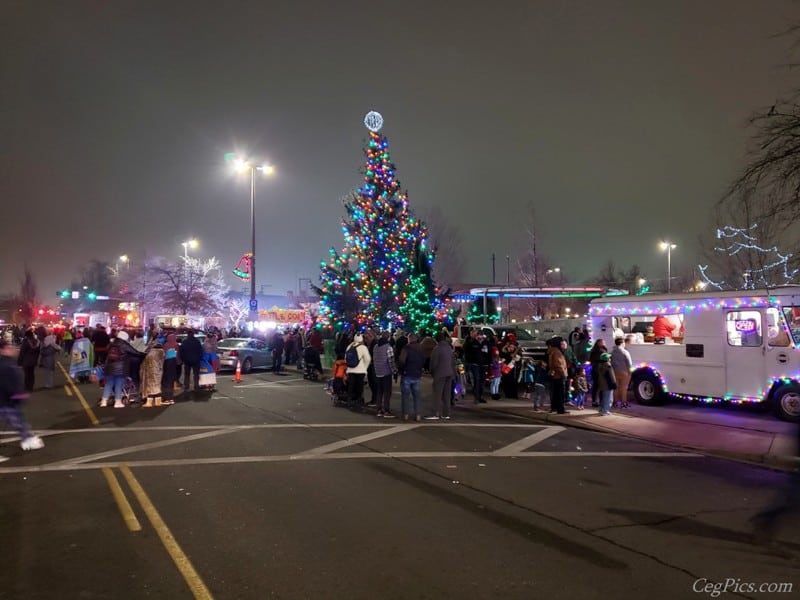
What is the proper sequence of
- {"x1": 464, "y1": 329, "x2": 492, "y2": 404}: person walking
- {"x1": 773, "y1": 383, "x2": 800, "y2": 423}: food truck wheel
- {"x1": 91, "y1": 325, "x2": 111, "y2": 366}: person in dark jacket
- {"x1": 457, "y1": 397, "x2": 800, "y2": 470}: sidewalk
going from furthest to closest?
{"x1": 91, "y1": 325, "x2": 111, "y2": 366}: person in dark jacket, {"x1": 464, "y1": 329, "x2": 492, "y2": 404}: person walking, {"x1": 773, "y1": 383, "x2": 800, "y2": 423}: food truck wheel, {"x1": 457, "y1": 397, "x2": 800, "y2": 470}: sidewalk

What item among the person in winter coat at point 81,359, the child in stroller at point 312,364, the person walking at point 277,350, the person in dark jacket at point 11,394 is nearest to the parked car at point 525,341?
the child in stroller at point 312,364

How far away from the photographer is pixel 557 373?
13.1 m

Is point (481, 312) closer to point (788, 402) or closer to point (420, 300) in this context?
point (420, 300)

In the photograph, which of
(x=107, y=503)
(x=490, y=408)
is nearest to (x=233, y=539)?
(x=107, y=503)

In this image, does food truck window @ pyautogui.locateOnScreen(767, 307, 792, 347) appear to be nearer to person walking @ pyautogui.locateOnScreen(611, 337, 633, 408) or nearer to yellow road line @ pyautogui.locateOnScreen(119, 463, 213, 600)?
person walking @ pyautogui.locateOnScreen(611, 337, 633, 408)

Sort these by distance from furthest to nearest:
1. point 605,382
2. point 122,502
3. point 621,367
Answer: point 621,367 < point 605,382 < point 122,502

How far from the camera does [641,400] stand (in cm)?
1468

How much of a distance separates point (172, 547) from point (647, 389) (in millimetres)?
12430

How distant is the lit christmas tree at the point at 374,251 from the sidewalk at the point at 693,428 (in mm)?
11668

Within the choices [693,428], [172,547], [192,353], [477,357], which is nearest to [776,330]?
[693,428]

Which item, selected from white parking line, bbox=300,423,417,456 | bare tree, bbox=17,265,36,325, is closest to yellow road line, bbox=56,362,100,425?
white parking line, bbox=300,423,417,456

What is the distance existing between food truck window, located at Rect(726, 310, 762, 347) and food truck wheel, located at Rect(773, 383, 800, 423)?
1044mm

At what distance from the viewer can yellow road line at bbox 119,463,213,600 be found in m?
4.30

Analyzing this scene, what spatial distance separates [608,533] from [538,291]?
35.4 metres
